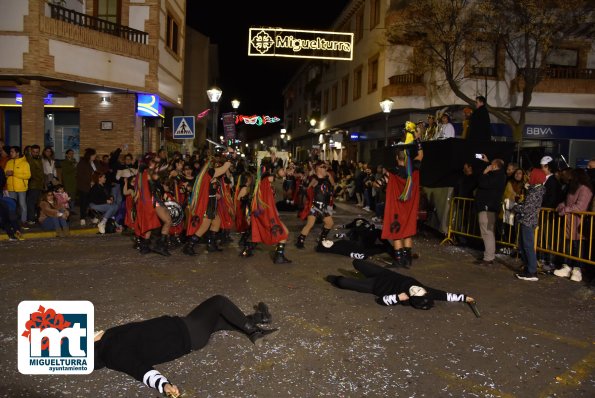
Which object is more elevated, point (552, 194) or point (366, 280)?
point (552, 194)

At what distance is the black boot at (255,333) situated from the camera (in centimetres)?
507

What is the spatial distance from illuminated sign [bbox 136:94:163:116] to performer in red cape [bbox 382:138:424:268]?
44.7 ft

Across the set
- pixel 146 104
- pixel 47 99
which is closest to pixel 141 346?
pixel 146 104

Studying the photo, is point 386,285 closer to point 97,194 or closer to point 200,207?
point 200,207

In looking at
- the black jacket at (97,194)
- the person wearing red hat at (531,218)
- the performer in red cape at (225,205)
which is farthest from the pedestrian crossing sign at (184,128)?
the person wearing red hat at (531,218)

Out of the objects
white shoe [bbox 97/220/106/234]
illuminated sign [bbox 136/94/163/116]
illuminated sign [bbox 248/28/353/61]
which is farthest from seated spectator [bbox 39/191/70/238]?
illuminated sign [bbox 248/28/353/61]

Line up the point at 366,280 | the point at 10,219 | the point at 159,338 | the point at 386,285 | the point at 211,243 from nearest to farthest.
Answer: the point at 159,338 → the point at 386,285 → the point at 366,280 → the point at 211,243 → the point at 10,219

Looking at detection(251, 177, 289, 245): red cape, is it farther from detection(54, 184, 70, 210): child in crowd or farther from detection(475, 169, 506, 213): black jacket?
detection(54, 184, 70, 210): child in crowd

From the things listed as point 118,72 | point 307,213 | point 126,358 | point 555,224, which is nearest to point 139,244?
point 307,213

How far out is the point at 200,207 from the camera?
930 cm

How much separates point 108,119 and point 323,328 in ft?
53.4

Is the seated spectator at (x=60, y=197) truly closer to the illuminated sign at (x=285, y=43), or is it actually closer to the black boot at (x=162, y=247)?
the black boot at (x=162, y=247)

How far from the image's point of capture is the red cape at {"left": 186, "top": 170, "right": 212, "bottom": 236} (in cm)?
930

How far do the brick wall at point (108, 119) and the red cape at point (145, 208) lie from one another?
36.0ft
